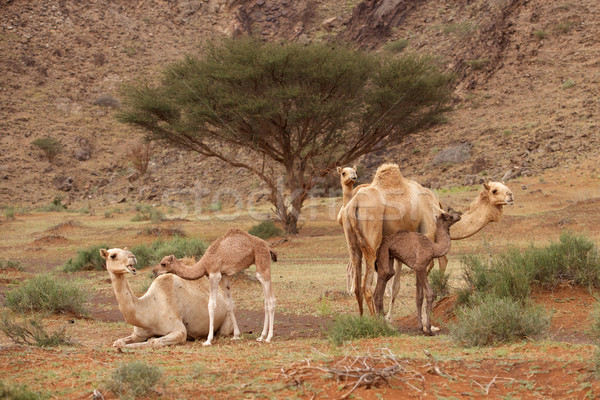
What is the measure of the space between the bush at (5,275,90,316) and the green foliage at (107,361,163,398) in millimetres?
6167

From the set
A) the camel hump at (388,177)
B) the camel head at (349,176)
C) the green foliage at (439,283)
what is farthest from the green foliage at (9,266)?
the camel hump at (388,177)

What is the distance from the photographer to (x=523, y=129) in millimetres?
37031

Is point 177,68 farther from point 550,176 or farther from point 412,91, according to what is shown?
point 550,176

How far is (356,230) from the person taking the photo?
30.4 feet

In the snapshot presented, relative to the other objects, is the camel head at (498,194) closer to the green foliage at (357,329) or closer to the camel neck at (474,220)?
the camel neck at (474,220)

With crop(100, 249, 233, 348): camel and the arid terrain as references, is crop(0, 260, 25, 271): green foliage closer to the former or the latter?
the arid terrain

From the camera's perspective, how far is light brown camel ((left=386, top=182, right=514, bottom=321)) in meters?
9.89

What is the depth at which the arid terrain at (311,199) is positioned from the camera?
235 inches

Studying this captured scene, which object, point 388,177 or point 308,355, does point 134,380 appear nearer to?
point 308,355

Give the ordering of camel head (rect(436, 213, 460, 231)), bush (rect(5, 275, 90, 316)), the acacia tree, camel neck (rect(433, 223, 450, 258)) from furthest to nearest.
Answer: the acacia tree → bush (rect(5, 275, 90, 316)) → camel head (rect(436, 213, 460, 231)) → camel neck (rect(433, 223, 450, 258))

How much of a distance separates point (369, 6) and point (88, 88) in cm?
2538

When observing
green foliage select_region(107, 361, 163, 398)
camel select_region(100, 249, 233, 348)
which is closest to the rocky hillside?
camel select_region(100, 249, 233, 348)

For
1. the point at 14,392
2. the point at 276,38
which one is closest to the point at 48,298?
the point at 14,392

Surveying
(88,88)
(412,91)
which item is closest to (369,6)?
(88,88)
